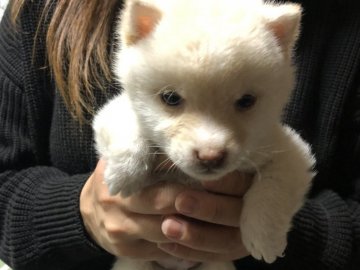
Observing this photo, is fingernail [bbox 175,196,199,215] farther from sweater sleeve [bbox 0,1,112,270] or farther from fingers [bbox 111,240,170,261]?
sweater sleeve [bbox 0,1,112,270]

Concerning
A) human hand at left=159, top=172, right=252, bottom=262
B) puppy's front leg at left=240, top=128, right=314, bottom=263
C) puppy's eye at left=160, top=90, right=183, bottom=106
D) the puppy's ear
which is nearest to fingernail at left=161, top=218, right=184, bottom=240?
human hand at left=159, top=172, right=252, bottom=262

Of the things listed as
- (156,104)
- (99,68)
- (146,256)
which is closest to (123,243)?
(146,256)

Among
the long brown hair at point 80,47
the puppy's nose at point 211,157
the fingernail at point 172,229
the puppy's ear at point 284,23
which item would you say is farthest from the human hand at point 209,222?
the long brown hair at point 80,47

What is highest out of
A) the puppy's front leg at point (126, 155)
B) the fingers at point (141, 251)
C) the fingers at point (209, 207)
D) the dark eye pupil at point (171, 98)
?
the dark eye pupil at point (171, 98)

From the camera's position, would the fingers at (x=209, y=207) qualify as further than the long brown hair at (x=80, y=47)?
No

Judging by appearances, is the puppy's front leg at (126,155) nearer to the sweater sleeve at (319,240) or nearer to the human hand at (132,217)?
the human hand at (132,217)

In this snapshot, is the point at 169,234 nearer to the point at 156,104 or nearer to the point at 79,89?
the point at 156,104
